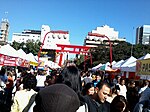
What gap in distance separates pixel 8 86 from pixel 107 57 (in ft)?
199

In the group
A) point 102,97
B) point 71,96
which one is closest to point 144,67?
point 102,97

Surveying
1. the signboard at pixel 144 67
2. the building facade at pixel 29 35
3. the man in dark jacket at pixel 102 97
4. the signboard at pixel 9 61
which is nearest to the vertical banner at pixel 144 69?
the signboard at pixel 144 67

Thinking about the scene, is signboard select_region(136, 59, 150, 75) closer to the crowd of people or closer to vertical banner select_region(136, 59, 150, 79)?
vertical banner select_region(136, 59, 150, 79)

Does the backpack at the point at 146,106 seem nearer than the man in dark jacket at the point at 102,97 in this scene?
No

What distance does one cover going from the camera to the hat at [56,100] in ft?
4.40

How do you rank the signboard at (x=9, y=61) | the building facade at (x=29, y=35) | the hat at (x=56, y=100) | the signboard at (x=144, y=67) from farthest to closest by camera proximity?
the building facade at (x=29, y=35) → the signboard at (x=9, y=61) → the signboard at (x=144, y=67) → the hat at (x=56, y=100)

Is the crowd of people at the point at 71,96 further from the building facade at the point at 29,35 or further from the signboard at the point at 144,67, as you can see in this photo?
the building facade at the point at 29,35

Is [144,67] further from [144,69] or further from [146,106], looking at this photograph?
[146,106]

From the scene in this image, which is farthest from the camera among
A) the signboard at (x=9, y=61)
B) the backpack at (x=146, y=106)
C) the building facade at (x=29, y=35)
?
the building facade at (x=29, y=35)

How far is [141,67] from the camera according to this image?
10.6 meters

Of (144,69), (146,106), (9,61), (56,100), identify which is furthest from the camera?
(9,61)

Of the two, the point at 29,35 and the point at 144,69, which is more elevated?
the point at 29,35

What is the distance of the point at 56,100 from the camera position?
1.34 metres

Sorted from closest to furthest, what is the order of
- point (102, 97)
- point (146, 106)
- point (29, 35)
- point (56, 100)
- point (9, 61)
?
point (56, 100) < point (102, 97) < point (146, 106) < point (9, 61) < point (29, 35)
